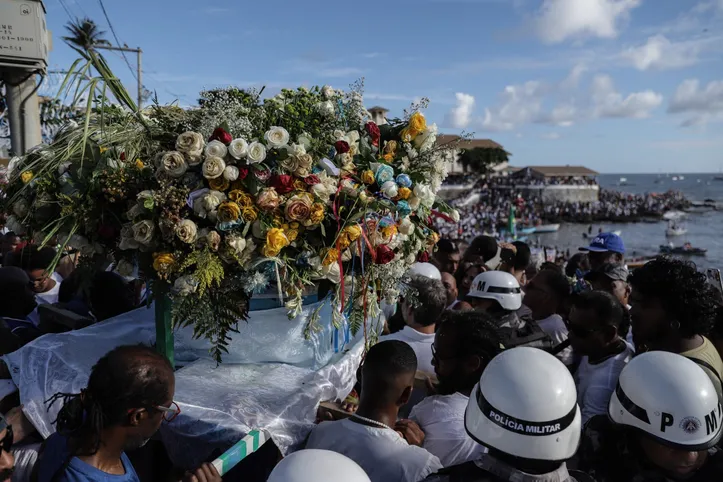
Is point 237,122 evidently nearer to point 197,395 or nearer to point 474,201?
point 197,395

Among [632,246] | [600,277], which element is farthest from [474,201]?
[600,277]

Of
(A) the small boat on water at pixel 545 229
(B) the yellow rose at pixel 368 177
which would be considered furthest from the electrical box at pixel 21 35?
(A) the small boat on water at pixel 545 229

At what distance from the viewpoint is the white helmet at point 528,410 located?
1.95 metres

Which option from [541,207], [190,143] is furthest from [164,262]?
[541,207]

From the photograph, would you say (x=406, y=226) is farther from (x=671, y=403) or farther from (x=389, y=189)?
(x=671, y=403)

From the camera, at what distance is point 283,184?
95.6 inches

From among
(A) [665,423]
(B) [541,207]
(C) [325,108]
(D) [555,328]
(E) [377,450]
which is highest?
(C) [325,108]

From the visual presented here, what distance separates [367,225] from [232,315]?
775 millimetres

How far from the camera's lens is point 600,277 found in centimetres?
523

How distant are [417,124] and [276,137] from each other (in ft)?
2.77

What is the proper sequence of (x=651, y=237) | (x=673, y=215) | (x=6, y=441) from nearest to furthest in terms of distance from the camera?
(x=6, y=441) → (x=651, y=237) → (x=673, y=215)

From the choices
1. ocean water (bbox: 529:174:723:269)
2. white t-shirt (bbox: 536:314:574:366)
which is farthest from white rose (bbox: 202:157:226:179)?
ocean water (bbox: 529:174:723:269)

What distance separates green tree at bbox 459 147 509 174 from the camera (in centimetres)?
7888

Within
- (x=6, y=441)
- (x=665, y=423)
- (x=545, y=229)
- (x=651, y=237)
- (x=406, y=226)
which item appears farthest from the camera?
(x=651, y=237)
